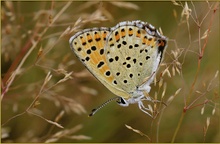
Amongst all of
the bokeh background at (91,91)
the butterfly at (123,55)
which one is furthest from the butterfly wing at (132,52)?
the bokeh background at (91,91)

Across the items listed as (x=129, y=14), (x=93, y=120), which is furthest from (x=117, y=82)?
(x=129, y=14)

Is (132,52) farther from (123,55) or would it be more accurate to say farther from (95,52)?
(95,52)

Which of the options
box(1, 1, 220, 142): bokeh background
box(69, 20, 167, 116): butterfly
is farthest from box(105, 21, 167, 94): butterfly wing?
box(1, 1, 220, 142): bokeh background

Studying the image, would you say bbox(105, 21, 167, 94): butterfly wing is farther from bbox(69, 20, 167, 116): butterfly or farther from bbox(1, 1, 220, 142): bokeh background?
bbox(1, 1, 220, 142): bokeh background

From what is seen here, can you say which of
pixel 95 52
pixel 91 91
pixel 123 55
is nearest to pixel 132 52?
pixel 123 55

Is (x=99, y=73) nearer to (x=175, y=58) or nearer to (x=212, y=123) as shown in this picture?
(x=175, y=58)

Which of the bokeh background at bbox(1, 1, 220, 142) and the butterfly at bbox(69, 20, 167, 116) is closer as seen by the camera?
the butterfly at bbox(69, 20, 167, 116)

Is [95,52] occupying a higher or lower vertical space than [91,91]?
higher

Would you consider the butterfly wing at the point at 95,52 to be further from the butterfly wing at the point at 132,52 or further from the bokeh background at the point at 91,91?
the bokeh background at the point at 91,91
